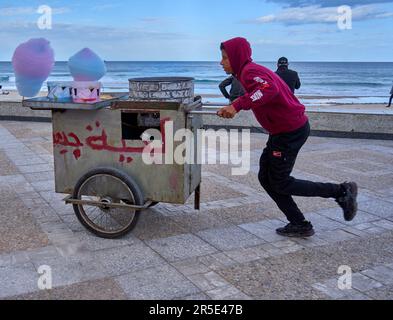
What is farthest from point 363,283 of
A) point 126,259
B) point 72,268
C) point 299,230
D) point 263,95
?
point 72,268

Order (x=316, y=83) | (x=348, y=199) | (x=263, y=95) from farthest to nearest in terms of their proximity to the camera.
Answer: (x=316, y=83), (x=348, y=199), (x=263, y=95)

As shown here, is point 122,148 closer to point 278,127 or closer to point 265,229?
point 278,127

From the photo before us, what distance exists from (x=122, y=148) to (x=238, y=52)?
50.8 inches

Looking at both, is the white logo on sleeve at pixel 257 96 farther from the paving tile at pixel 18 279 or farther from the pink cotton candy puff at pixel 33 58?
the paving tile at pixel 18 279

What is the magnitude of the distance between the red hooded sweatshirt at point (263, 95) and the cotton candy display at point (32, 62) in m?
1.51

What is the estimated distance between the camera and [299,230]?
4.32m

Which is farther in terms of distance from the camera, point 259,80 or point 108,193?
point 108,193

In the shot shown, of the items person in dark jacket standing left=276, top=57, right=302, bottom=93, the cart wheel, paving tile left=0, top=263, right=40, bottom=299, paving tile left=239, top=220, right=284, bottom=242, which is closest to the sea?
person in dark jacket standing left=276, top=57, right=302, bottom=93

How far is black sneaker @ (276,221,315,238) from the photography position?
4.31 metres

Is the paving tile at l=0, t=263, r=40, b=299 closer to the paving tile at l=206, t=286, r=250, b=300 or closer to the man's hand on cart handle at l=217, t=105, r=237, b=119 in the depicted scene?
the paving tile at l=206, t=286, r=250, b=300

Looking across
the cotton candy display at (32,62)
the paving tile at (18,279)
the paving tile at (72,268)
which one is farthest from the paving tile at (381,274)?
the cotton candy display at (32,62)
